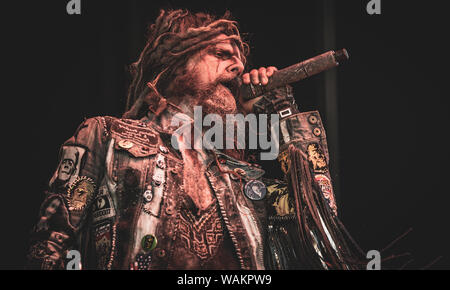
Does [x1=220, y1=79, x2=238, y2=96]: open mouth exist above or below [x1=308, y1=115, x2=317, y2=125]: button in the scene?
above

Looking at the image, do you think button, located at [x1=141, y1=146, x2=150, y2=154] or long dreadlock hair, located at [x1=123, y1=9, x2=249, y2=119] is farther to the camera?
long dreadlock hair, located at [x1=123, y1=9, x2=249, y2=119]

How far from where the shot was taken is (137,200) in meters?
1.94

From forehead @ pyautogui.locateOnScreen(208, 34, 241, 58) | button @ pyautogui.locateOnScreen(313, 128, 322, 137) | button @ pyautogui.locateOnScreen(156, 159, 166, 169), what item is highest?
forehead @ pyautogui.locateOnScreen(208, 34, 241, 58)

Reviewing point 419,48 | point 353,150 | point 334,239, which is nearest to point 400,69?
point 419,48

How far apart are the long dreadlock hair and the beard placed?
5cm

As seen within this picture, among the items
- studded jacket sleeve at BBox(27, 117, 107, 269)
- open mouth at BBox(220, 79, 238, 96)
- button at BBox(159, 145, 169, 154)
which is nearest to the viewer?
studded jacket sleeve at BBox(27, 117, 107, 269)

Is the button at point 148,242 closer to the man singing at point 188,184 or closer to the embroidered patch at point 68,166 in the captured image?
the man singing at point 188,184

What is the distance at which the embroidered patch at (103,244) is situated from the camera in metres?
1.89

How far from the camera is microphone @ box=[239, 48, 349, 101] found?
218cm

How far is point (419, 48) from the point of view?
2.30m

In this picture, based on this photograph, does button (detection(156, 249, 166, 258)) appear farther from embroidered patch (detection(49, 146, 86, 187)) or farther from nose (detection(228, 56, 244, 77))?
nose (detection(228, 56, 244, 77))

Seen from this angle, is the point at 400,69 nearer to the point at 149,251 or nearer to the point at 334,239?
the point at 334,239

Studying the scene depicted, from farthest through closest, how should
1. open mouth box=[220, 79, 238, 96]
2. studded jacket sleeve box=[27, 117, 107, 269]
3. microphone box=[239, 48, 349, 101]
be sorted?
open mouth box=[220, 79, 238, 96]
microphone box=[239, 48, 349, 101]
studded jacket sleeve box=[27, 117, 107, 269]

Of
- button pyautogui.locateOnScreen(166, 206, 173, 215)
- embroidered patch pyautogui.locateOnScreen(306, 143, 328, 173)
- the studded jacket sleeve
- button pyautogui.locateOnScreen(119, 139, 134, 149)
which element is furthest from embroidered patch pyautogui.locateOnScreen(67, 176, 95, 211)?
embroidered patch pyautogui.locateOnScreen(306, 143, 328, 173)
